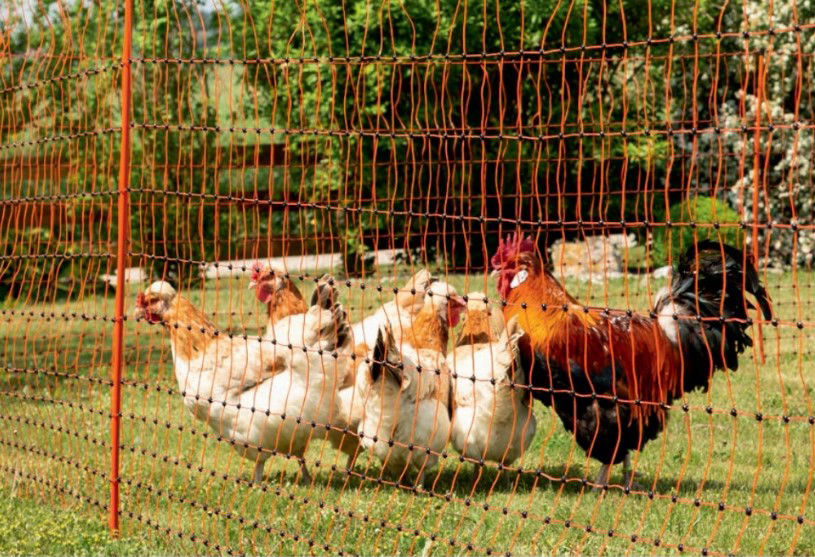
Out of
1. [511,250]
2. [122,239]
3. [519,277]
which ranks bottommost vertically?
[519,277]

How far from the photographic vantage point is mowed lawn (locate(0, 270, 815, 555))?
13.3 feet

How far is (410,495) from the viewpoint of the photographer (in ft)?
15.4

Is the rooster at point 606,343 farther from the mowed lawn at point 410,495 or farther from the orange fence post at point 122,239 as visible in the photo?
the orange fence post at point 122,239

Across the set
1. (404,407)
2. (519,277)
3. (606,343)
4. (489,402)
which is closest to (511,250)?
(519,277)

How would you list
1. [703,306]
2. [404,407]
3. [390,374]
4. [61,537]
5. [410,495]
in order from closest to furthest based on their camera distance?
[61,537], [410,495], [390,374], [404,407], [703,306]

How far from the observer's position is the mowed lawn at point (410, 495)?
4043 mm

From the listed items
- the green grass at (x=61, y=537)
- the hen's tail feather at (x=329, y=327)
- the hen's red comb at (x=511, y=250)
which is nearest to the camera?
the green grass at (x=61, y=537)

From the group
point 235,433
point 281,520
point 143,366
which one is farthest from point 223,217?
point 281,520

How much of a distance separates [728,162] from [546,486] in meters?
9.67

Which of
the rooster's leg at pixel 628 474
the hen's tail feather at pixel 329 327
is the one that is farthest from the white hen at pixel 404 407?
the rooster's leg at pixel 628 474

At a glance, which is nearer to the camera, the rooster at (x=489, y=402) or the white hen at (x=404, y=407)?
the white hen at (x=404, y=407)

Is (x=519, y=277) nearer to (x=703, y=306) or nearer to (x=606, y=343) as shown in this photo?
(x=606, y=343)

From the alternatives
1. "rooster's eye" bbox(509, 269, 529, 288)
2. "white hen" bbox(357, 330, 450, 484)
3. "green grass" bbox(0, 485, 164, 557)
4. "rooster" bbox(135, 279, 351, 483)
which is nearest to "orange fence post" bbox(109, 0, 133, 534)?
"green grass" bbox(0, 485, 164, 557)

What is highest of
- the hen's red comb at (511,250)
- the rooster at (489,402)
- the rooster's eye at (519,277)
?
the hen's red comb at (511,250)
